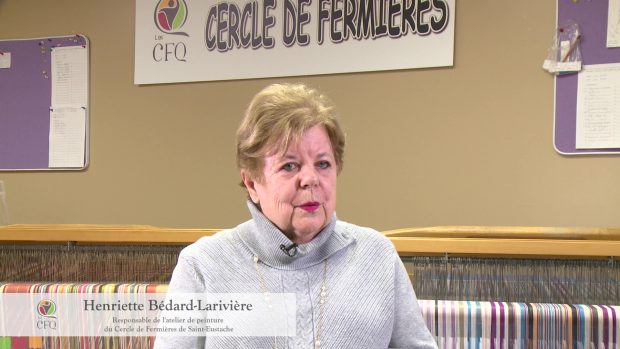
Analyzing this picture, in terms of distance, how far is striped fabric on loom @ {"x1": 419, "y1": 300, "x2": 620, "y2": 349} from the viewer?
1113 millimetres

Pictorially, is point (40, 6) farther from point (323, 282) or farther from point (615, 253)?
point (615, 253)

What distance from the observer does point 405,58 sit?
1.70 m

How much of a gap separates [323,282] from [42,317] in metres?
0.87

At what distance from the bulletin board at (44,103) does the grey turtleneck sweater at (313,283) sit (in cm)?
139

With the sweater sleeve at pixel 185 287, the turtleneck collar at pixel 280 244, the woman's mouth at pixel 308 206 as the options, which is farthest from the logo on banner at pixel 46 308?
the woman's mouth at pixel 308 206

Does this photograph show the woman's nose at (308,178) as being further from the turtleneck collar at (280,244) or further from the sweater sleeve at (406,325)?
the sweater sleeve at (406,325)

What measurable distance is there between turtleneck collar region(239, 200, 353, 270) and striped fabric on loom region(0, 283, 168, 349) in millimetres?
475

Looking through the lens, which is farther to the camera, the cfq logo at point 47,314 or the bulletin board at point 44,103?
the bulletin board at point 44,103

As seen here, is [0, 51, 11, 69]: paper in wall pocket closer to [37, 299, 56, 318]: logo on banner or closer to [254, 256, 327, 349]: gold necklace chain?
[37, 299, 56, 318]: logo on banner

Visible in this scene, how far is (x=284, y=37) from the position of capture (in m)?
1.81

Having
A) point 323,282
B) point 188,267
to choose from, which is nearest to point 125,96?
point 188,267

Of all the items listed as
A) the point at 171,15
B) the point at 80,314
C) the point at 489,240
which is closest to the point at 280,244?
the point at 489,240

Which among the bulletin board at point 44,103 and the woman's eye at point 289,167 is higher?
the bulletin board at point 44,103

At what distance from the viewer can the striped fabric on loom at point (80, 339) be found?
1254mm
